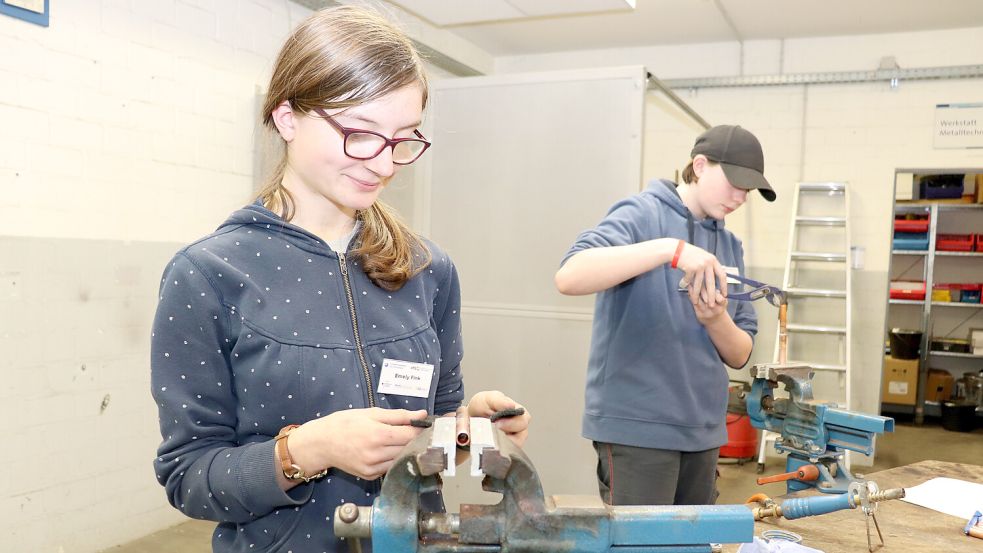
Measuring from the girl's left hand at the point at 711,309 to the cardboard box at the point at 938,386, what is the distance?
5661 millimetres

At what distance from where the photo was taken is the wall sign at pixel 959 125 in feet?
15.8

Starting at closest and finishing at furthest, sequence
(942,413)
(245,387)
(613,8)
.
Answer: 1. (245,387)
2. (613,8)
3. (942,413)

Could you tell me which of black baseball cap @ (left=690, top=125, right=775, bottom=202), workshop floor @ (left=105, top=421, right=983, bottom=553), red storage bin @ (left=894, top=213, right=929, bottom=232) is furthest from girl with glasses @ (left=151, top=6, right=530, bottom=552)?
red storage bin @ (left=894, top=213, right=929, bottom=232)

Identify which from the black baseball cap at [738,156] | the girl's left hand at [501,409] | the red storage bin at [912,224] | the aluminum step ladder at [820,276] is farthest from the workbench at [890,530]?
the red storage bin at [912,224]

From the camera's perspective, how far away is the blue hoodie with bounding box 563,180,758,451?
180 cm

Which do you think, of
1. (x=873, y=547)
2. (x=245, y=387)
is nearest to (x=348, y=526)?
(x=245, y=387)

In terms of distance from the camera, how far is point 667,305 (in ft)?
6.03

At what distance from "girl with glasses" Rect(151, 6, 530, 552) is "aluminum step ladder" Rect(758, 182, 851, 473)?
4588 mm

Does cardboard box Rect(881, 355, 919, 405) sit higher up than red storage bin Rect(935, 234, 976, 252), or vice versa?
red storage bin Rect(935, 234, 976, 252)

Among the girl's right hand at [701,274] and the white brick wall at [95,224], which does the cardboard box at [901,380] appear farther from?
the white brick wall at [95,224]

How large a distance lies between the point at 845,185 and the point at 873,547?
4248 mm

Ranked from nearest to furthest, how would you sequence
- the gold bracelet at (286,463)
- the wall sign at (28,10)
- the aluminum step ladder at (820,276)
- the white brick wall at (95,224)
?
the gold bracelet at (286,463), the wall sign at (28,10), the white brick wall at (95,224), the aluminum step ladder at (820,276)

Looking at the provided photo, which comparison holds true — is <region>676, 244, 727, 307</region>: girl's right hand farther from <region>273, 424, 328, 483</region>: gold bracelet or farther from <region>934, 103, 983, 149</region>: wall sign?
<region>934, 103, 983, 149</region>: wall sign

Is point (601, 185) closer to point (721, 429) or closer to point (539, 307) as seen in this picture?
point (539, 307)
